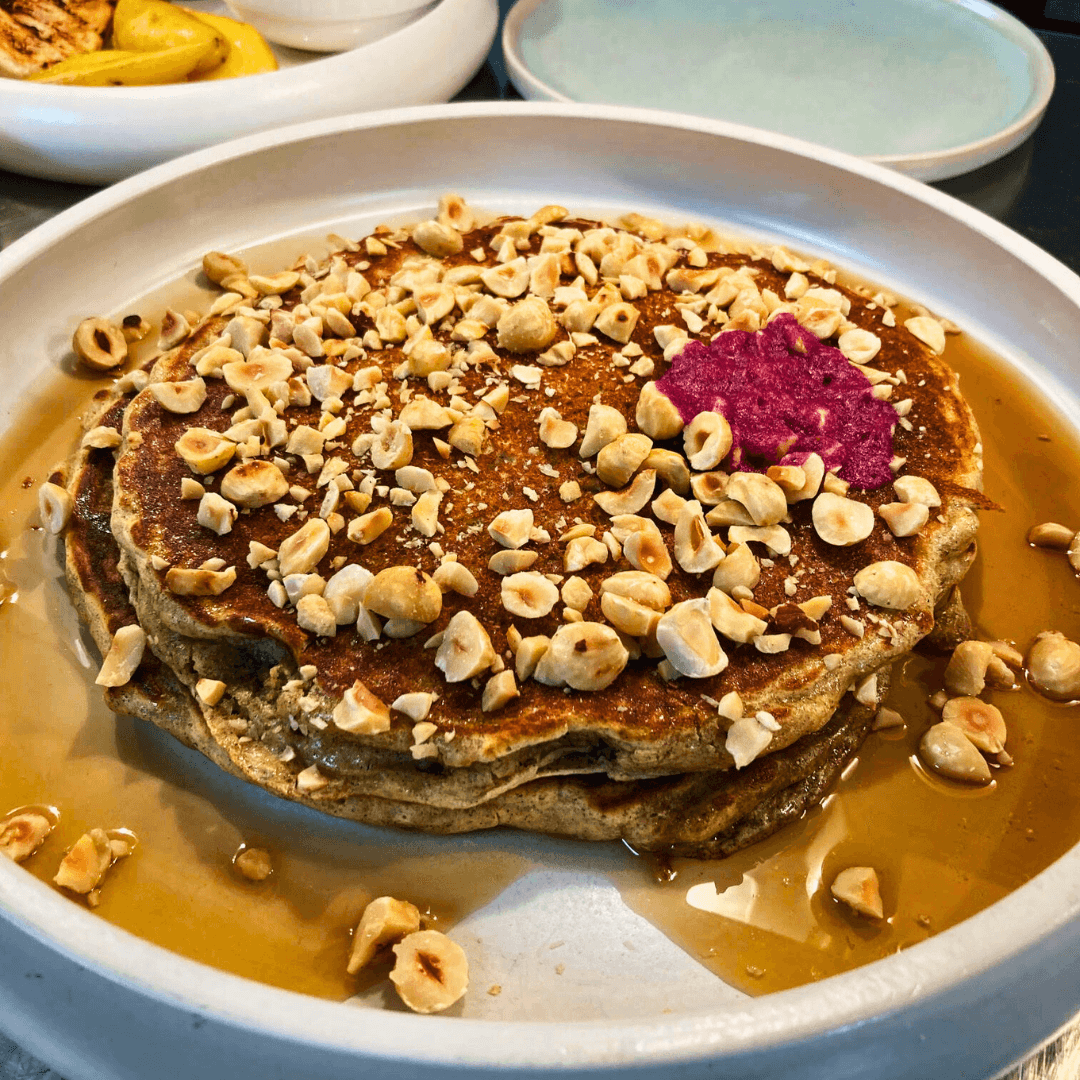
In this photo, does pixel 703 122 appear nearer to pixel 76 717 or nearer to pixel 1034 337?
pixel 1034 337

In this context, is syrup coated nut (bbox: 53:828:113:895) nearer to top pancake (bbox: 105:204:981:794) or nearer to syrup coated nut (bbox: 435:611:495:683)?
top pancake (bbox: 105:204:981:794)

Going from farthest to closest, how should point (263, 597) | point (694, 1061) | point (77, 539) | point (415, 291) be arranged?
point (415, 291)
point (77, 539)
point (263, 597)
point (694, 1061)

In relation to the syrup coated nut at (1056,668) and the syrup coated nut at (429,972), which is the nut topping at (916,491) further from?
the syrup coated nut at (429,972)

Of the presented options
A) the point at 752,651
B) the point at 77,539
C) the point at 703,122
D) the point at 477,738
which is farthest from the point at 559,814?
the point at 703,122

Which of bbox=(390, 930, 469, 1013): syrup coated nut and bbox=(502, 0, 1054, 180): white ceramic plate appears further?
bbox=(502, 0, 1054, 180): white ceramic plate

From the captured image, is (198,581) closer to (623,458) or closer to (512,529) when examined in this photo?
(512,529)

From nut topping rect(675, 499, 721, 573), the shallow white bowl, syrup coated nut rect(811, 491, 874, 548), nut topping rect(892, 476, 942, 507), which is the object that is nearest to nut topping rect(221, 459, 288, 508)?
nut topping rect(675, 499, 721, 573)
